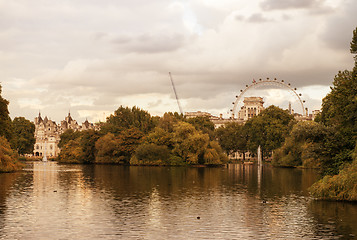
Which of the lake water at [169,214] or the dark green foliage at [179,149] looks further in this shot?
the dark green foliage at [179,149]

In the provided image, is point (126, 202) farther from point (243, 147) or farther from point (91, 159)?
point (243, 147)

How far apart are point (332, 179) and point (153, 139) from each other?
80.6 m

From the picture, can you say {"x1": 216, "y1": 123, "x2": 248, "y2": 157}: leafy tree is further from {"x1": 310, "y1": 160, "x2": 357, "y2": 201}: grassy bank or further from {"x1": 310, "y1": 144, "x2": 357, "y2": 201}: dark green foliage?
{"x1": 310, "y1": 144, "x2": 357, "y2": 201}: dark green foliage

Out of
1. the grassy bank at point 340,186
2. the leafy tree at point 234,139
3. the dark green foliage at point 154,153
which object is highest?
the leafy tree at point 234,139

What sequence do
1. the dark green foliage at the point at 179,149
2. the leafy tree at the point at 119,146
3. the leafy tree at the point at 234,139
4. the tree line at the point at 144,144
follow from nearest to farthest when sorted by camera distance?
the dark green foliage at the point at 179,149, the tree line at the point at 144,144, the leafy tree at the point at 119,146, the leafy tree at the point at 234,139

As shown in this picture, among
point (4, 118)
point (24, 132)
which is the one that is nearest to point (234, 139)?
point (24, 132)

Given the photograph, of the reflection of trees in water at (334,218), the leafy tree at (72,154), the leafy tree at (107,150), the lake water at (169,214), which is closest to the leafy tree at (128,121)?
the leafy tree at (107,150)

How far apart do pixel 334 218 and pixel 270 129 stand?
4283 inches

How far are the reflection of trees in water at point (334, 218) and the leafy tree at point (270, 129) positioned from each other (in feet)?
316

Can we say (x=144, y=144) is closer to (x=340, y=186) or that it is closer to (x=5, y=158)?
(x=5, y=158)

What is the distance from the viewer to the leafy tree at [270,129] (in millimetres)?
140375

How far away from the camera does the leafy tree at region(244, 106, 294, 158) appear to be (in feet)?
461

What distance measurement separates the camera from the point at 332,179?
40.2 meters

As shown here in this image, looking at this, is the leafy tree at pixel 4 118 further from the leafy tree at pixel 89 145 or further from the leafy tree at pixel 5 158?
the leafy tree at pixel 89 145
